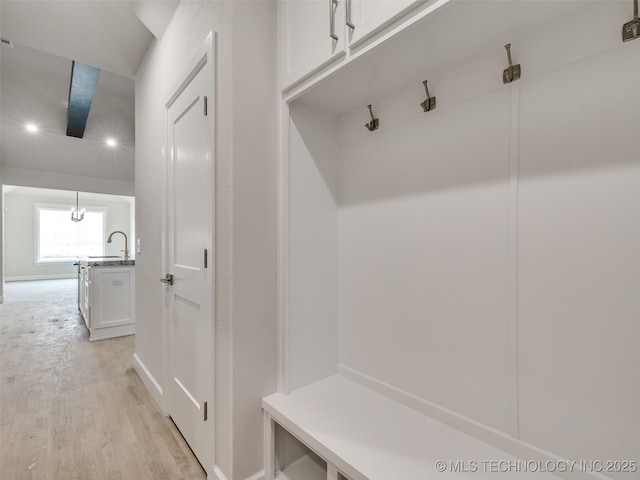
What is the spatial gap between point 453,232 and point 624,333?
1.85ft

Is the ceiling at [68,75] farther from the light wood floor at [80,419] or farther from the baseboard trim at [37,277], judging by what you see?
the baseboard trim at [37,277]

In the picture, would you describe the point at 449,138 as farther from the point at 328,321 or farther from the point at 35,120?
the point at 35,120

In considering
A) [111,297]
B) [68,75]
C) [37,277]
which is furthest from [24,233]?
[111,297]

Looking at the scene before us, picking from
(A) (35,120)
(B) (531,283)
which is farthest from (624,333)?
(A) (35,120)

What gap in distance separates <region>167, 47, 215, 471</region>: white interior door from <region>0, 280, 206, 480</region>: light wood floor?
17 centimetres

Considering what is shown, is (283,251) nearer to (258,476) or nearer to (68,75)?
(258,476)

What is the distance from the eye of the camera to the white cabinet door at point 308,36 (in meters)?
1.09

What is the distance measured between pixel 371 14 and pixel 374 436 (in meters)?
1.51

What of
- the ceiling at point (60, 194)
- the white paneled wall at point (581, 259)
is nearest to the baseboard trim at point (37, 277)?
the ceiling at point (60, 194)

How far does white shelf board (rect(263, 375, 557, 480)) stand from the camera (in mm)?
930

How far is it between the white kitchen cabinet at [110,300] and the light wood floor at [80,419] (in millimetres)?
213

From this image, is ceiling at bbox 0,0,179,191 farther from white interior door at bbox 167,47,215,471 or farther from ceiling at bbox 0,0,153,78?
white interior door at bbox 167,47,215,471

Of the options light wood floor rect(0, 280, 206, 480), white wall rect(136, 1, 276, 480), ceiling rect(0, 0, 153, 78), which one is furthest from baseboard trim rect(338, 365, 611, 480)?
ceiling rect(0, 0, 153, 78)

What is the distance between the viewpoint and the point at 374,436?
1090 mm
